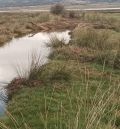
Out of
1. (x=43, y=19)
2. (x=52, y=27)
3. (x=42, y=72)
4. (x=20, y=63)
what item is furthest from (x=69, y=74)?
(x=43, y=19)

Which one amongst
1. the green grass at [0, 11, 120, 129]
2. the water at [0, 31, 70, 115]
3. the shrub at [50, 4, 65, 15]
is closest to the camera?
the green grass at [0, 11, 120, 129]

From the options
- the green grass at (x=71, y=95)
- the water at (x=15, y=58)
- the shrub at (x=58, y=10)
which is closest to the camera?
the green grass at (x=71, y=95)

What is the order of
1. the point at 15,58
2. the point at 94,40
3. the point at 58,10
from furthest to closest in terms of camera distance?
the point at 58,10, the point at 15,58, the point at 94,40

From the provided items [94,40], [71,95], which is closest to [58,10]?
[94,40]

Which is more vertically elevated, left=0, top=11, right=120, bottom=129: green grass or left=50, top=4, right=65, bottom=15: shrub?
left=0, top=11, right=120, bottom=129: green grass

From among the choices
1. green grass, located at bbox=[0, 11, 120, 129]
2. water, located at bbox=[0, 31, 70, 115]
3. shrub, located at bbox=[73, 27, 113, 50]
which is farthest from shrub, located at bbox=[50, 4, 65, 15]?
green grass, located at bbox=[0, 11, 120, 129]

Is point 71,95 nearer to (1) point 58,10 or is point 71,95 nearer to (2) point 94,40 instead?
(2) point 94,40

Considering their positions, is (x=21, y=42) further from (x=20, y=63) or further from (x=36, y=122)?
(x=36, y=122)

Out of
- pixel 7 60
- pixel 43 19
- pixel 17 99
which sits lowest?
pixel 43 19

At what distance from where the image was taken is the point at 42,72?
13703 mm

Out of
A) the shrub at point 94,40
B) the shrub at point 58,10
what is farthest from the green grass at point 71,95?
the shrub at point 58,10

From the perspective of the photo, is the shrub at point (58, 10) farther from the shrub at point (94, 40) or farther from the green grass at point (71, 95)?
the green grass at point (71, 95)

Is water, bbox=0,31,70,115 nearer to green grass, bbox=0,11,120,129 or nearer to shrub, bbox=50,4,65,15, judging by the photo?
green grass, bbox=0,11,120,129

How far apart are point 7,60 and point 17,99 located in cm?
875
